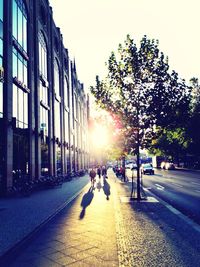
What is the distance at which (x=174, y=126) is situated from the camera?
18125 mm

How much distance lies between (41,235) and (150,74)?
11947mm

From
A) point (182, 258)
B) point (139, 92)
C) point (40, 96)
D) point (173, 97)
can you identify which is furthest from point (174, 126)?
point (40, 96)

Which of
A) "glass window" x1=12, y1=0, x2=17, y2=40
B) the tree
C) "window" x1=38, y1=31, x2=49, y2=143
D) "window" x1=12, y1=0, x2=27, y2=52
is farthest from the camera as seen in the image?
"window" x1=38, y1=31, x2=49, y2=143

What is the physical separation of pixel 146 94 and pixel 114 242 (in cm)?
1127

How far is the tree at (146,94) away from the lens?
17.5 metres

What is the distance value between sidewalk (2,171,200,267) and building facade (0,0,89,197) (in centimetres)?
1054

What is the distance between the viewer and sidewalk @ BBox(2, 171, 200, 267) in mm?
6145

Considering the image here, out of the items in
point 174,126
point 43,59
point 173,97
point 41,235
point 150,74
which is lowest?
point 41,235

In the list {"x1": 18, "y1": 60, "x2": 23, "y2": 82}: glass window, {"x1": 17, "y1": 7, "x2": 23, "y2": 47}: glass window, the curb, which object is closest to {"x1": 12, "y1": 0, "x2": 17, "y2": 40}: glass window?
{"x1": 17, "y1": 7, "x2": 23, "y2": 47}: glass window

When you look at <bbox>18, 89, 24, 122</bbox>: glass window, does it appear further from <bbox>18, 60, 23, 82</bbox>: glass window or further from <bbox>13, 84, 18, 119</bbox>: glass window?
<bbox>18, 60, 23, 82</bbox>: glass window

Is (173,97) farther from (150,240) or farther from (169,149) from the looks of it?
(169,149)

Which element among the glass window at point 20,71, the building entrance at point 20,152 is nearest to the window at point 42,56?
the glass window at point 20,71

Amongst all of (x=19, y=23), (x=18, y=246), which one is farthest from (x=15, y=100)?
(x=18, y=246)

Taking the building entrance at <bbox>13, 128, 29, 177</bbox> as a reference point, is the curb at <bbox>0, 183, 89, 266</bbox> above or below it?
below
